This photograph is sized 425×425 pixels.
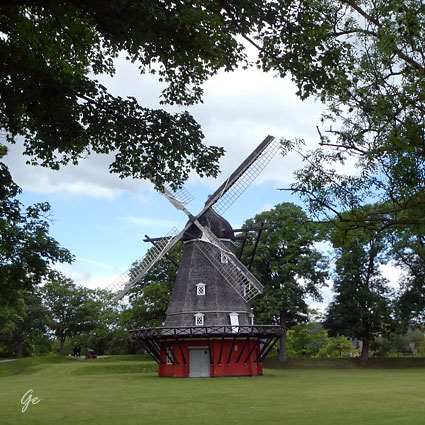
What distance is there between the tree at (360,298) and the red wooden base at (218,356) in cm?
1428

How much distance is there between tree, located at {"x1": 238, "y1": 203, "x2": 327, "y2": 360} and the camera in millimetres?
43969

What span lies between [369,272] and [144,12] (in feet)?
134

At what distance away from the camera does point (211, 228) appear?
114 ft

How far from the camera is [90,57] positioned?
13.7 metres

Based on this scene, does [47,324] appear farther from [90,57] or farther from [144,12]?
[144,12]

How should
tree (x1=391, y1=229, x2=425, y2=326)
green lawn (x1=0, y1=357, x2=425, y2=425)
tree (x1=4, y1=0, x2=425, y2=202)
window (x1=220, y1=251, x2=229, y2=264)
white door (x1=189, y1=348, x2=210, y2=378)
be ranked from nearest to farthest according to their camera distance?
→ tree (x1=4, y1=0, x2=425, y2=202)
green lawn (x1=0, y1=357, x2=425, y2=425)
white door (x1=189, y1=348, x2=210, y2=378)
window (x1=220, y1=251, x2=229, y2=264)
tree (x1=391, y1=229, x2=425, y2=326)

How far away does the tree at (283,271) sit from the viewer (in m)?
44.0

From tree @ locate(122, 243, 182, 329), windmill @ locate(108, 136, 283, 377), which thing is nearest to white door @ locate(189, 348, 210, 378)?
windmill @ locate(108, 136, 283, 377)

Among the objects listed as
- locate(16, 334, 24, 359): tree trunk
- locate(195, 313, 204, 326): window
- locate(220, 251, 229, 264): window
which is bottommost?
locate(16, 334, 24, 359): tree trunk

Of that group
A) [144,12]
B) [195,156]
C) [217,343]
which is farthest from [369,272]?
[144,12]

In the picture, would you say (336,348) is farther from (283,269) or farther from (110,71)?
(110,71)

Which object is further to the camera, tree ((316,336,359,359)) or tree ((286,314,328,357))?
tree ((316,336,359,359))

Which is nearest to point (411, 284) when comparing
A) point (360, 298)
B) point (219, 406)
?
point (360, 298)

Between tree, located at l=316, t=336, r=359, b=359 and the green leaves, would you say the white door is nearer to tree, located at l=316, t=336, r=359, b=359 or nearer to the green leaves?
the green leaves
